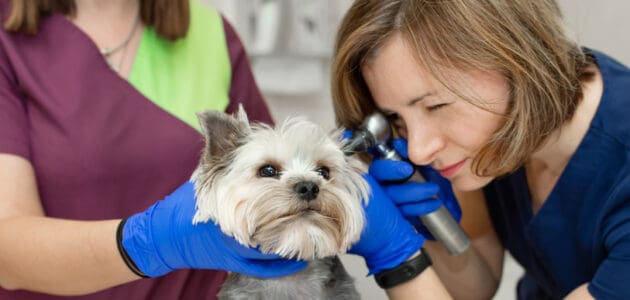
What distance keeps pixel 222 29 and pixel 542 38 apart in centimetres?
69

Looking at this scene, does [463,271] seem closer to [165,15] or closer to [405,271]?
[405,271]

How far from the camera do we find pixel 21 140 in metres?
0.98

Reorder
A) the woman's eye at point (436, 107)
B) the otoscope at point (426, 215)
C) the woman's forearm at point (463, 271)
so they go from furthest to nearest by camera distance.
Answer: the woman's forearm at point (463, 271) < the otoscope at point (426, 215) < the woman's eye at point (436, 107)

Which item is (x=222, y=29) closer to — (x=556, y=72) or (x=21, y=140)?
(x=21, y=140)

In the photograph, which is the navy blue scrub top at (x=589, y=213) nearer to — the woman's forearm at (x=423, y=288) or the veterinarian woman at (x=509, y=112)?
the veterinarian woman at (x=509, y=112)

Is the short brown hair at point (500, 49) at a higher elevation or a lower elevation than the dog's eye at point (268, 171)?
Result: higher

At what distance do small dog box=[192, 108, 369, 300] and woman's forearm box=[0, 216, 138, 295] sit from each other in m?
0.17

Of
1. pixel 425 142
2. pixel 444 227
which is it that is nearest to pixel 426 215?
pixel 444 227

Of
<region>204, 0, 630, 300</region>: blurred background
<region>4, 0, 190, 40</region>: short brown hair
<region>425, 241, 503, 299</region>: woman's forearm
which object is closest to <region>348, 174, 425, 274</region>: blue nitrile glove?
<region>425, 241, 503, 299</region>: woman's forearm

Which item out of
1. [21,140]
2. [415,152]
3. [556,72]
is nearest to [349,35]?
[415,152]

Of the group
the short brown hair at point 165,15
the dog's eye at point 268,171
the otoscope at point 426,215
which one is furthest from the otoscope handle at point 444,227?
the short brown hair at point 165,15

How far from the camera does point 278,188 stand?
0.81 meters

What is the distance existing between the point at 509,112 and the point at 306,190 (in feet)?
1.18

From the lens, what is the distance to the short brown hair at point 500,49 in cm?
87
